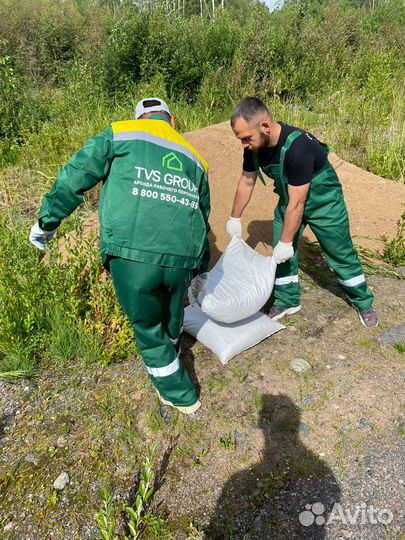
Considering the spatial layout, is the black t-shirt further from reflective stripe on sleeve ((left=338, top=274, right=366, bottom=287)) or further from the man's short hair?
reflective stripe on sleeve ((left=338, top=274, right=366, bottom=287))

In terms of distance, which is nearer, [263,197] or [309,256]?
[309,256]

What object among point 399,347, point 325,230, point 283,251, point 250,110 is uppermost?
point 250,110

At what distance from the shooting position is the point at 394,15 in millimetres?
15680

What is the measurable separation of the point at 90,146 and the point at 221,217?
2372 millimetres

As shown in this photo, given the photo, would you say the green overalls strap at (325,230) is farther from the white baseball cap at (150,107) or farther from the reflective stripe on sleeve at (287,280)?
the white baseball cap at (150,107)

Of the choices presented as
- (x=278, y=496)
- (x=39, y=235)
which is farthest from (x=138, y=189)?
(x=278, y=496)

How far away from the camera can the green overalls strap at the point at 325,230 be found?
260 cm

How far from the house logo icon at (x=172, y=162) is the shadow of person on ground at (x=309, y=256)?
1.91 m

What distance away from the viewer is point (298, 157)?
2395 millimetres

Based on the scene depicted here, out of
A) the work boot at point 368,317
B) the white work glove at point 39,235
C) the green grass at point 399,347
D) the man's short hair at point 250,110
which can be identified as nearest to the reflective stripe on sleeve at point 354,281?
the work boot at point 368,317

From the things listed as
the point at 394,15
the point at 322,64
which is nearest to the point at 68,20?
the point at 322,64

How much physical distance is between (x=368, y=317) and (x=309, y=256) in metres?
1.14

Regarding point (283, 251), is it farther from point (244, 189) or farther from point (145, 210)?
point (145, 210)

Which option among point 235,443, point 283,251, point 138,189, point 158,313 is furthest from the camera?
point 283,251
